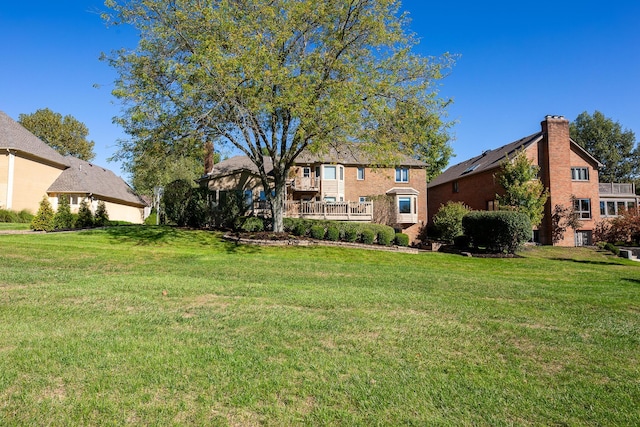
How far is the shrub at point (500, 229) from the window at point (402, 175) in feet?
34.4

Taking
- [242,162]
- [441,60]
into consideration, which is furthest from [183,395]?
[242,162]

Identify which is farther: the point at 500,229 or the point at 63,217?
the point at 63,217

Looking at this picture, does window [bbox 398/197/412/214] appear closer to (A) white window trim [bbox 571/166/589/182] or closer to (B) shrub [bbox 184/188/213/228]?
(A) white window trim [bbox 571/166/589/182]

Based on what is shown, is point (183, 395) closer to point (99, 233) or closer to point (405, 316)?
point (405, 316)

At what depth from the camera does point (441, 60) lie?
17531 mm

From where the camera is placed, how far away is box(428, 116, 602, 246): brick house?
29359 mm

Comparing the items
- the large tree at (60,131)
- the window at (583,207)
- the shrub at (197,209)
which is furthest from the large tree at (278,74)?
the large tree at (60,131)

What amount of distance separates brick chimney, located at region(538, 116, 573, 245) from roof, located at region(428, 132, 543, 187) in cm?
102

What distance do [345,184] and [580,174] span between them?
18884 millimetres

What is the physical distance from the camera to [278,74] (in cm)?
1461

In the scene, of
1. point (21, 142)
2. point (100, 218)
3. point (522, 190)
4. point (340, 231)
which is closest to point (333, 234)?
point (340, 231)

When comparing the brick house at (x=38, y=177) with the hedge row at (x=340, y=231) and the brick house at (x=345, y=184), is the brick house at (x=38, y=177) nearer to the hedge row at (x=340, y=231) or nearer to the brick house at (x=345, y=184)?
the brick house at (x=345, y=184)

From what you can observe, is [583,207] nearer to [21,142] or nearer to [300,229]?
[300,229]

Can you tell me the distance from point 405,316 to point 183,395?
12.6 feet
